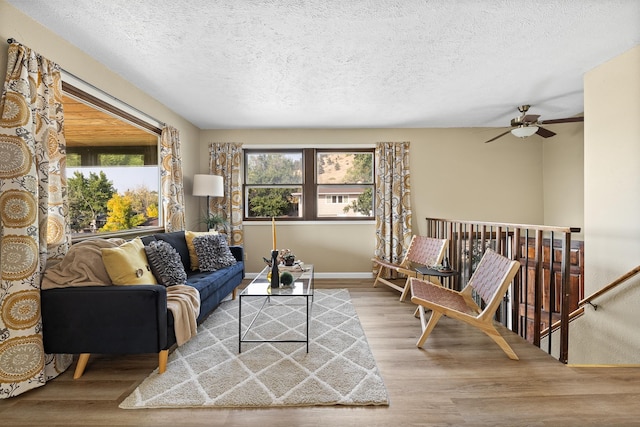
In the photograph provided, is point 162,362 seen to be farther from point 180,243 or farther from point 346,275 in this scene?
point 346,275

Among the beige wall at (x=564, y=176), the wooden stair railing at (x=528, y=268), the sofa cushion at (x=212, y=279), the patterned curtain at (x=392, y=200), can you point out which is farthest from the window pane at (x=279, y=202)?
the beige wall at (x=564, y=176)

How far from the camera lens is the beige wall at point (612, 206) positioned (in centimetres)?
253

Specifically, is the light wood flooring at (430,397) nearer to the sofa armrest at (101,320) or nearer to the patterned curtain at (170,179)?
the sofa armrest at (101,320)

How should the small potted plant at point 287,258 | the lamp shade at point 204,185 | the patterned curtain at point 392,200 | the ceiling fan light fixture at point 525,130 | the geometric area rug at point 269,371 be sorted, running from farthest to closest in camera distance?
the patterned curtain at point 392,200 → the lamp shade at point 204,185 → the ceiling fan light fixture at point 525,130 → the small potted plant at point 287,258 → the geometric area rug at point 269,371

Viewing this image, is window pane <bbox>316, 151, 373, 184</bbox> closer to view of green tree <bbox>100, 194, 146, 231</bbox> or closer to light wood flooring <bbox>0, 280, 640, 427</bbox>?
view of green tree <bbox>100, 194, 146, 231</bbox>

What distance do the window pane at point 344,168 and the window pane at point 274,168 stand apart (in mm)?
363

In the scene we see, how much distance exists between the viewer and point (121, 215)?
10.0 feet

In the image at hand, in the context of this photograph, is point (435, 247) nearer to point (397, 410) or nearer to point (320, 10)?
point (397, 410)

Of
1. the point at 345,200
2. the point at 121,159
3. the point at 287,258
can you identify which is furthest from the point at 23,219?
the point at 345,200

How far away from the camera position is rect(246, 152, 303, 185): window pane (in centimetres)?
487

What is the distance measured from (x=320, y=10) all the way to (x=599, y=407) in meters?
2.92

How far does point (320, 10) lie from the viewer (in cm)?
195

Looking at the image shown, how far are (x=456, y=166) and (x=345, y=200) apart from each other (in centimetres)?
187

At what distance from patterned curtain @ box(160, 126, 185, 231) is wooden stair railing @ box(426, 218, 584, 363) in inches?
138
